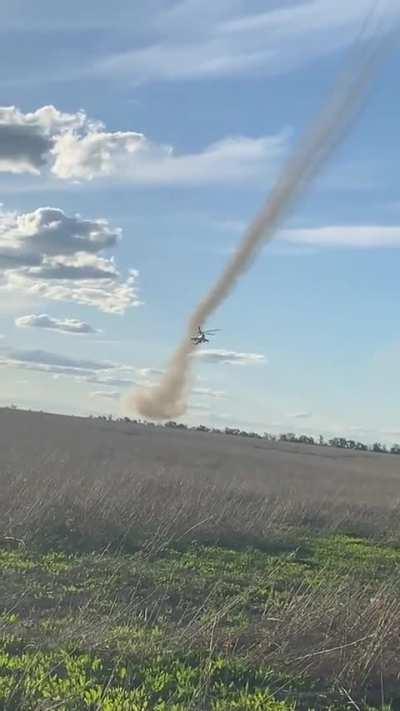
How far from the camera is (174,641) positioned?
8.87 metres

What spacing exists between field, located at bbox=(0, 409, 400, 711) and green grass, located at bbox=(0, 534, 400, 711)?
18 mm

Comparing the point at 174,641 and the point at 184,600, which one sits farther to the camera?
the point at 184,600

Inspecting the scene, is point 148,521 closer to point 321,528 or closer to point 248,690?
point 321,528

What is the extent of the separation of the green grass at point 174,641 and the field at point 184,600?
0.7 inches

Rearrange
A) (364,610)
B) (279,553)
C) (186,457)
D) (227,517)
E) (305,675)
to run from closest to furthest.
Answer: (305,675), (364,610), (279,553), (227,517), (186,457)

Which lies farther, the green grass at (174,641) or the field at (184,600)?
the field at (184,600)

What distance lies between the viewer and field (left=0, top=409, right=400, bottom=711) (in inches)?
306

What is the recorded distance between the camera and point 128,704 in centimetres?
694

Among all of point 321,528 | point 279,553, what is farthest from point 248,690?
point 321,528

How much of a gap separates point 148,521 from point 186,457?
2977 centimetres

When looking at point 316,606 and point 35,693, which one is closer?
point 35,693

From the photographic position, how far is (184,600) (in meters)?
11.8

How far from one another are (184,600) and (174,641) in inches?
117

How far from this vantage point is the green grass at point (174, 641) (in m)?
7.46
